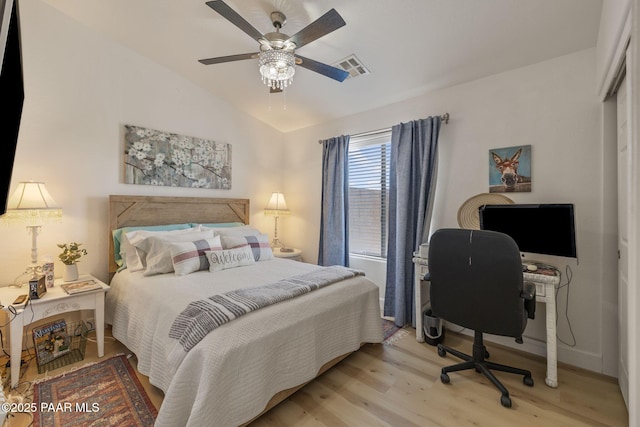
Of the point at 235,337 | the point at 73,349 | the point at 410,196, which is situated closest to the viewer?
the point at 235,337

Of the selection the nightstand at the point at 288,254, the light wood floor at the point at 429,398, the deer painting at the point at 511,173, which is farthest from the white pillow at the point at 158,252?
the deer painting at the point at 511,173

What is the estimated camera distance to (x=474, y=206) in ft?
8.44

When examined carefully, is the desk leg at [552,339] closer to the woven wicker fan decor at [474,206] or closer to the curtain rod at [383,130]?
the woven wicker fan decor at [474,206]

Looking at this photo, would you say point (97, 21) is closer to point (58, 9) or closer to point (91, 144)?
point (58, 9)

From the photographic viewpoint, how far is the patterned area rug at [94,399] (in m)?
1.59

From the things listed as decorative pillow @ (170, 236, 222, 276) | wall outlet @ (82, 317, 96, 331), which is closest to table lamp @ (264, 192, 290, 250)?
decorative pillow @ (170, 236, 222, 276)

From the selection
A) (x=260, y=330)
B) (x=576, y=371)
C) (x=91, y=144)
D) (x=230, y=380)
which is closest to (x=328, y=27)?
(x=260, y=330)

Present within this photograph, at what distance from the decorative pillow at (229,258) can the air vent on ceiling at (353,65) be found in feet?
6.60

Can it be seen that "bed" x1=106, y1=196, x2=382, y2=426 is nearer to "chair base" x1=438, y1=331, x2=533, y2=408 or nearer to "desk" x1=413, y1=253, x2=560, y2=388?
"chair base" x1=438, y1=331, x2=533, y2=408

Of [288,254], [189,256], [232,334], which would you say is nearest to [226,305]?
[232,334]

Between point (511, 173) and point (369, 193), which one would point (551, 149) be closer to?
point (511, 173)

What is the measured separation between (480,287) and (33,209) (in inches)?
129

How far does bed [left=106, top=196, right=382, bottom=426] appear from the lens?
1.37 metres

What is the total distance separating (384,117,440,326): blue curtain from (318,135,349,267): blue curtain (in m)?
0.71
